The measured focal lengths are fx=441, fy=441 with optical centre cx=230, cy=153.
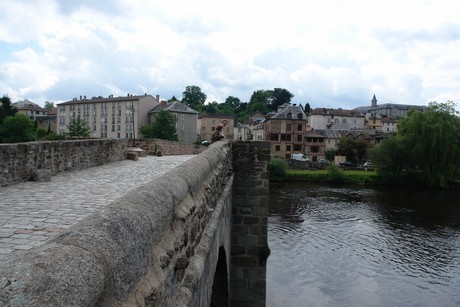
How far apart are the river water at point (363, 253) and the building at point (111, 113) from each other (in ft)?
155

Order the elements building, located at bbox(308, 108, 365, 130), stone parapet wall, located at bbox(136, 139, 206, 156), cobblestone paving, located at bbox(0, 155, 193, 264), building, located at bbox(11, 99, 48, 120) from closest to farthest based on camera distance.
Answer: cobblestone paving, located at bbox(0, 155, 193, 264) < stone parapet wall, located at bbox(136, 139, 206, 156) < building, located at bbox(308, 108, 365, 130) < building, located at bbox(11, 99, 48, 120)

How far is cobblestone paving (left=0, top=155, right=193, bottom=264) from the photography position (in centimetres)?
482

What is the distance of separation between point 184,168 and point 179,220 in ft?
3.96

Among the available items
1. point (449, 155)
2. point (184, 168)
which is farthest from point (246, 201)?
point (449, 155)

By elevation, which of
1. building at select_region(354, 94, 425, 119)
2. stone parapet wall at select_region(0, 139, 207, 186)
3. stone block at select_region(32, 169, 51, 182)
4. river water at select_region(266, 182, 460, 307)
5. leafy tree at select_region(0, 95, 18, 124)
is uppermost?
building at select_region(354, 94, 425, 119)

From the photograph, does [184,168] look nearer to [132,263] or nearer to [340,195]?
[132,263]

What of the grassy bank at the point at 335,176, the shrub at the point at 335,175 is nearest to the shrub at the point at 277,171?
the grassy bank at the point at 335,176

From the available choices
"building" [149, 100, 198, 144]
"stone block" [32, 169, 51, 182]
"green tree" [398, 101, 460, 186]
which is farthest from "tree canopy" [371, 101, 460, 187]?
"stone block" [32, 169, 51, 182]

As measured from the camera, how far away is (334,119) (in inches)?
3777

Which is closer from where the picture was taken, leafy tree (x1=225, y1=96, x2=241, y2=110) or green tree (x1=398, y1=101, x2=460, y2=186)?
green tree (x1=398, y1=101, x2=460, y2=186)

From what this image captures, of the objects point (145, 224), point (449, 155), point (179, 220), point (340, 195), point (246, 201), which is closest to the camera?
point (145, 224)

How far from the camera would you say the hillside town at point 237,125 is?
7556cm

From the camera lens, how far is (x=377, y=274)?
20.8 m

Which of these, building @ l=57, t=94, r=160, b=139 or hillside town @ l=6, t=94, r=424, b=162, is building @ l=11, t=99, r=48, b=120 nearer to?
hillside town @ l=6, t=94, r=424, b=162
